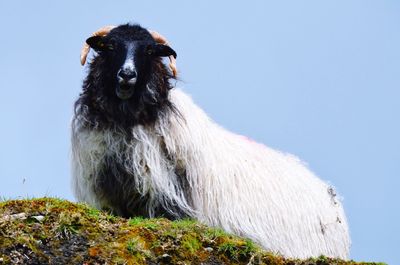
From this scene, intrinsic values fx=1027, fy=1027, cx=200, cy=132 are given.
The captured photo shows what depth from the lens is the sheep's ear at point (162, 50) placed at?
14.5m

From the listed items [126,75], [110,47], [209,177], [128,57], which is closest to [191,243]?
[209,177]

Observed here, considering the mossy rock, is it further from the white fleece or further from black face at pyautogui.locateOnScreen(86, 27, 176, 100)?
black face at pyautogui.locateOnScreen(86, 27, 176, 100)

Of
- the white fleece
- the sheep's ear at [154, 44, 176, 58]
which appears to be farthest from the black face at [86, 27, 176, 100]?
the white fleece

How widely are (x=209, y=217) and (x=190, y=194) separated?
16.7 inches

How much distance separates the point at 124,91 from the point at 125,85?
129 millimetres

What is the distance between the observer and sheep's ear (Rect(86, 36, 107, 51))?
14539mm

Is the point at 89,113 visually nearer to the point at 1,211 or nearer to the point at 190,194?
the point at 190,194

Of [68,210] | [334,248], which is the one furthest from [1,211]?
[334,248]

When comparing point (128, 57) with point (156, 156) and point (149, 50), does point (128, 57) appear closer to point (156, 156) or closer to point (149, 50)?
point (149, 50)

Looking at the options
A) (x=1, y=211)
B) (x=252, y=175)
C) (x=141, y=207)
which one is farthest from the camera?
(x=252, y=175)

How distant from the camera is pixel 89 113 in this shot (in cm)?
1421

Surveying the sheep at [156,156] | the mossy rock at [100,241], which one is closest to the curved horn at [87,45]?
the sheep at [156,156]

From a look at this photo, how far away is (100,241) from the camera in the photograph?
966cm

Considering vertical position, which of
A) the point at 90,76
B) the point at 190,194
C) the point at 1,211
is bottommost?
the point at 1,211
